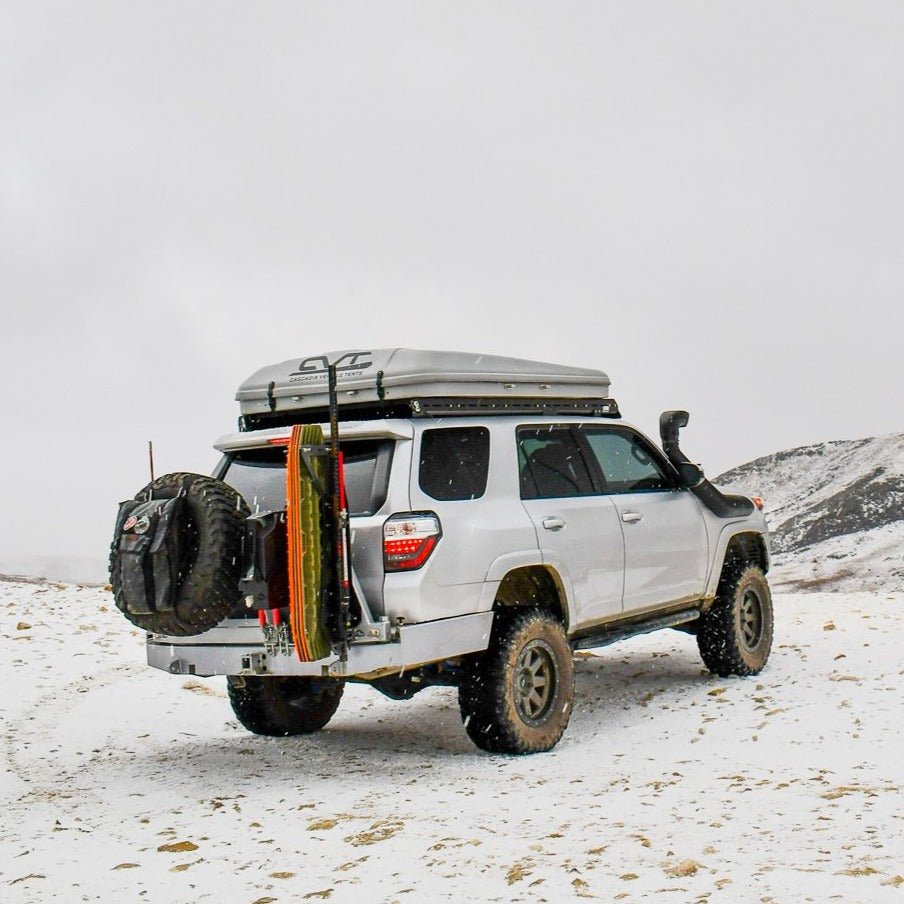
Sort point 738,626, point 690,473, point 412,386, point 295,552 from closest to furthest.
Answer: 1. point 295,552
2. point 412,386
3. point 690,473
4. point 738,626

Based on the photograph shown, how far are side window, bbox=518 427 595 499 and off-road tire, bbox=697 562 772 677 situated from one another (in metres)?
1.94

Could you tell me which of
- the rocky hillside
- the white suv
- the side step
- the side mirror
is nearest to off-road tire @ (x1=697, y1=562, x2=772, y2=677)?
the side step

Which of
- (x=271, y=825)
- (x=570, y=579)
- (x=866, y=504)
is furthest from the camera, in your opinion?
(x=866, y=504)

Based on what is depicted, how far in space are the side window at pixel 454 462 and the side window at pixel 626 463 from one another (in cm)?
125

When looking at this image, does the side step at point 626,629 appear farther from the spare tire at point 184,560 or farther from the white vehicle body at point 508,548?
the spare tire at point 184,560

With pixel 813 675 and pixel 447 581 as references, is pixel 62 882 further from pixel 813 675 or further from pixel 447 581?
pixel 813 675

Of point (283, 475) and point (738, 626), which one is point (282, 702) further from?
point (738, 626)

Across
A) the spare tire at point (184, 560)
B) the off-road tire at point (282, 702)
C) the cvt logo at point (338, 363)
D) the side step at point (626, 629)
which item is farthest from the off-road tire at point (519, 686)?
the cvt logo at point (338, 363)

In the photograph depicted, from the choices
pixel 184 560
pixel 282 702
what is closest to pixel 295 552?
pixel 184 560

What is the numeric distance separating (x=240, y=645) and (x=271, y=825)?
1.23 m

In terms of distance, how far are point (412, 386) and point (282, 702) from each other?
259cm

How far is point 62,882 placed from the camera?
4977 mm

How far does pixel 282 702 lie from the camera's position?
798cm

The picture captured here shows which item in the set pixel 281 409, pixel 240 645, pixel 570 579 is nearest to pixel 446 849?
pixel 240 645
